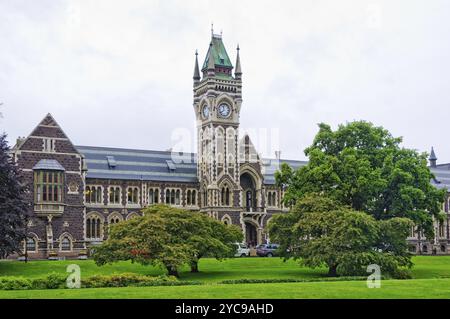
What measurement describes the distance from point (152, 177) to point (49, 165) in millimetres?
15961

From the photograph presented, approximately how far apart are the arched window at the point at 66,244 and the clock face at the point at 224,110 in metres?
24.5

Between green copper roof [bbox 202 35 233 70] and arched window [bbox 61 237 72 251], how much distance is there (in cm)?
2796

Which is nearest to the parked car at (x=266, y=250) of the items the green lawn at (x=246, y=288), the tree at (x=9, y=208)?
the green lawn at (x=246, y=288)

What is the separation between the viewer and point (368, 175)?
62000 mm

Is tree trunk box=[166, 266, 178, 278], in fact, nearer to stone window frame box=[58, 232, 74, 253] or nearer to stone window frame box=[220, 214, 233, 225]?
stone window frame box=[58, 232, 74, 253]

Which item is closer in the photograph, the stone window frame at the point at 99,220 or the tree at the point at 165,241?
the tree at the point at 165,241

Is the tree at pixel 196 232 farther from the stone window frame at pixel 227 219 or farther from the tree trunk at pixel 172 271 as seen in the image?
the stone window frame at pixel 227 219

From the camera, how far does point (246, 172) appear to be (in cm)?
9369

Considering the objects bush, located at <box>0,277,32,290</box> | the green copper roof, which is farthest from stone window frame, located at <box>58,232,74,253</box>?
bush, located at <box>0,277,32,290</box>

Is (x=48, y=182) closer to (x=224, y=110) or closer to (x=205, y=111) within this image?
(x=205, y=111)

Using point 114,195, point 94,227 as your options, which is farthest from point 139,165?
point 94,227

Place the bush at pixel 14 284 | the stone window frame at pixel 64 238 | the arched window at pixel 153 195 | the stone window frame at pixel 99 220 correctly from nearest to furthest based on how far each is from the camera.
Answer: the bush at pixel 14 284
the stone window frame at pixel 64 238
the stone window frame at pixel 99 220
the arched window at pixel 153 195

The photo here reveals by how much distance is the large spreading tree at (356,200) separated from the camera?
2103 inches

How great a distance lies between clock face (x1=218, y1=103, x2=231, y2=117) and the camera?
90.1 metres
